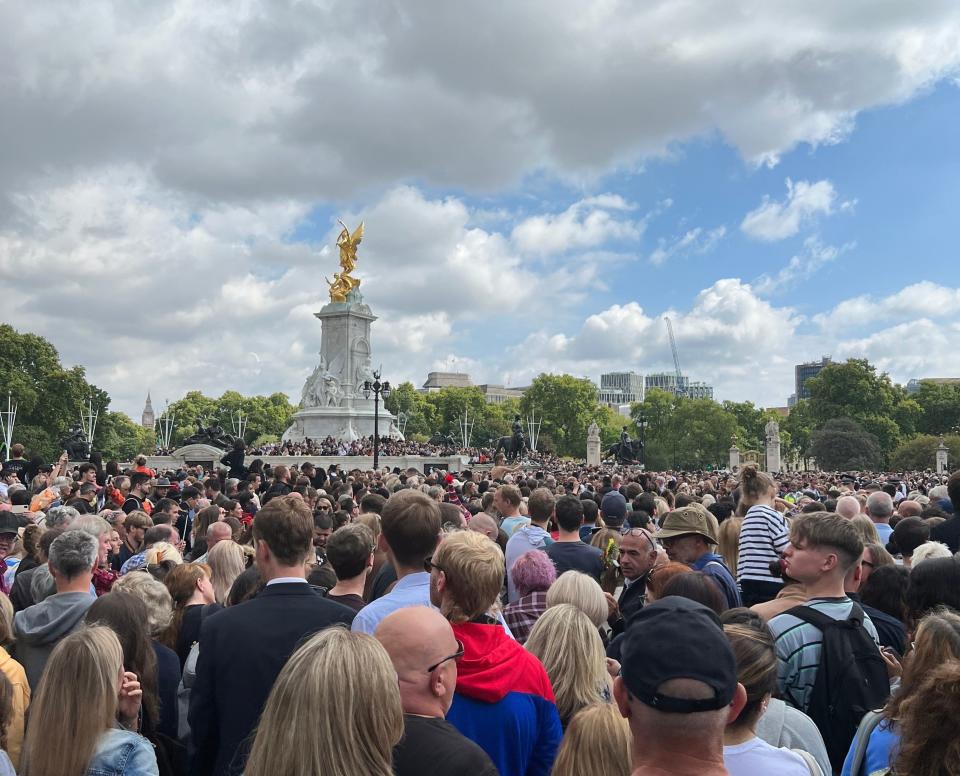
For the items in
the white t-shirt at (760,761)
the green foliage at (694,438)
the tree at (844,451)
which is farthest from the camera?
the green foliage at (694,438)

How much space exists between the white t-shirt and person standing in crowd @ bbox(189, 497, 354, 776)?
1.81 m

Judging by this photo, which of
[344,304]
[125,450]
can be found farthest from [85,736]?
[125,450]

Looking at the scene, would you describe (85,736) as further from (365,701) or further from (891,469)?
(891,469)

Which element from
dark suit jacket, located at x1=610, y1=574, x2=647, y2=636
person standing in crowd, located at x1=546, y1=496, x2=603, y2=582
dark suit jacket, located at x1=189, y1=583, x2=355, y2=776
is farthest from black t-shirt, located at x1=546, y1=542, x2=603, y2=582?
dark suit jacket, located at x1=189, y1=583, x2=355, y2=776

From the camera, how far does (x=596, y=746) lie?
2814mm

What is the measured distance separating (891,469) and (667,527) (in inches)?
2915

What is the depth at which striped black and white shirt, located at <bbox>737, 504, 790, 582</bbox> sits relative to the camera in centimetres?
677

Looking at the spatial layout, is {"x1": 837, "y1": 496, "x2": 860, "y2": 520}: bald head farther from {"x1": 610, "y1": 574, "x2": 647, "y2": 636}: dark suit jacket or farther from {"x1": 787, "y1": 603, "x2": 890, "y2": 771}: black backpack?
{"x1": 787, "y1": 603, "x2": 890, "y2": 771}: black backpack

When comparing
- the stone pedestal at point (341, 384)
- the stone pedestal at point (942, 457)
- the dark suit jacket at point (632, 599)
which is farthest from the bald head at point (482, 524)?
the stone pedestal at point (942, 457)

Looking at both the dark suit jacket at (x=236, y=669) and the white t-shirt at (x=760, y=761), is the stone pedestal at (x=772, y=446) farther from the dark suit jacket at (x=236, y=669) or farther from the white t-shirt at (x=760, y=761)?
the white t-shirt at (x=760, y=761)

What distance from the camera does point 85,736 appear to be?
3.01m

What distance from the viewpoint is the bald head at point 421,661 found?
106 inches

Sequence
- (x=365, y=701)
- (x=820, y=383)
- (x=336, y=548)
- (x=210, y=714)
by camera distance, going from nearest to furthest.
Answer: (x=365, y=701) < (x=210, y=714) < (x=336, y=548) < (x=820, y=383)

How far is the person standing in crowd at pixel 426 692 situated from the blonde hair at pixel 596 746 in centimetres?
40
